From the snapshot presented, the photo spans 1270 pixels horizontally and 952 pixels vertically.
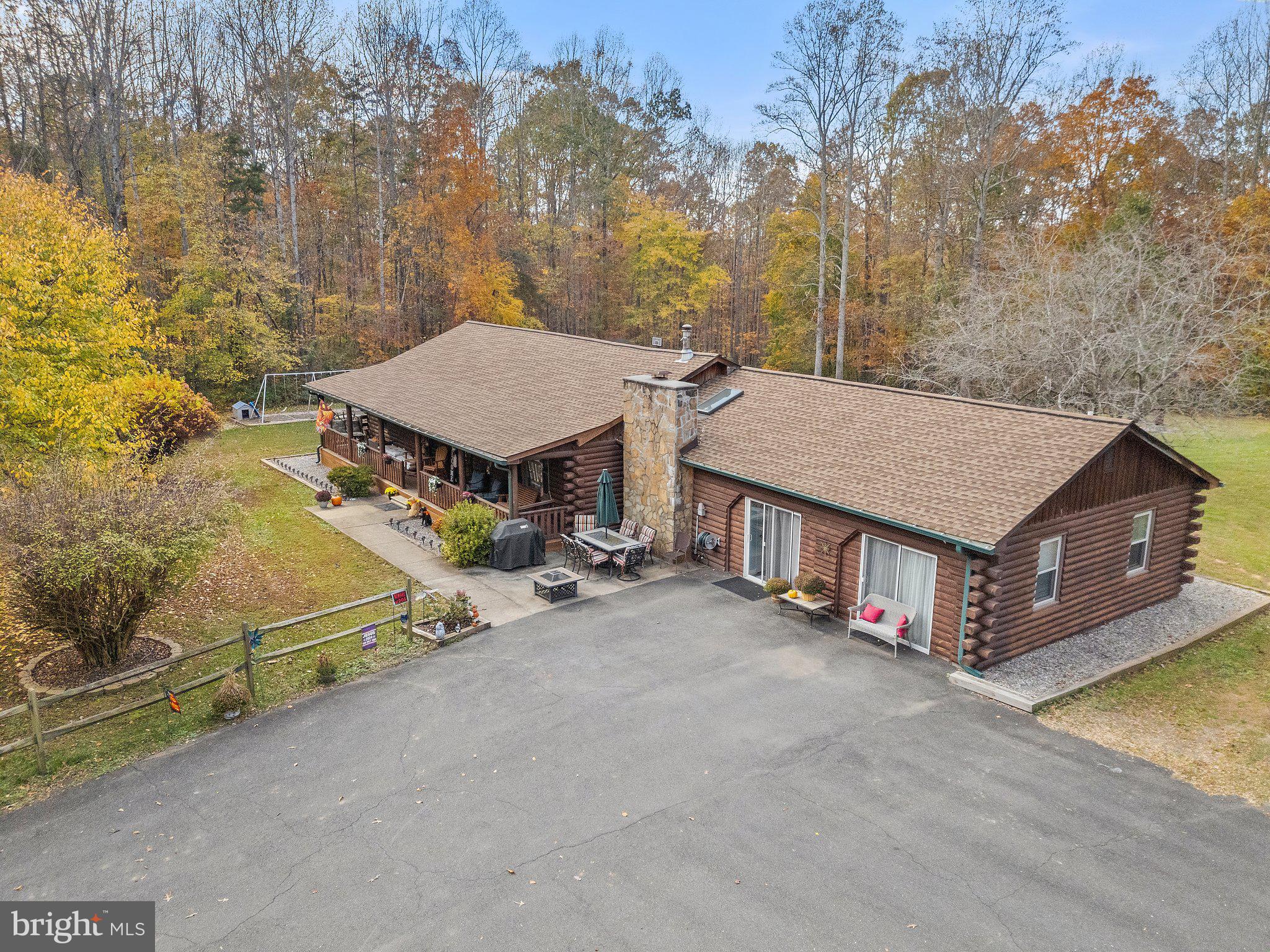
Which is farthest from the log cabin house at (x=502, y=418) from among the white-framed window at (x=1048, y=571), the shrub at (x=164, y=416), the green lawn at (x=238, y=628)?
the white-framed window at (x=1048, y=571)

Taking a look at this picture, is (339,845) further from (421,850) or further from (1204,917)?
(1204,917)

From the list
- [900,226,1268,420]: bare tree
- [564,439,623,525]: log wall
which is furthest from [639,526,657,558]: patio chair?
[900,226,1268,420]: bare tree

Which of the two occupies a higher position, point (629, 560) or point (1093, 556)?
point (1093, 556)

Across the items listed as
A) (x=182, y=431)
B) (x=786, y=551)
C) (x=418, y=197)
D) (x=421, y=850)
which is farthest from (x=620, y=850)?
(x=418, y=197)

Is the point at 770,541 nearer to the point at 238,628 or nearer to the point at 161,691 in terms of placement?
the point at 238,628

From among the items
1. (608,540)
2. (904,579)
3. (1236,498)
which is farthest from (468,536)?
(1236,498)

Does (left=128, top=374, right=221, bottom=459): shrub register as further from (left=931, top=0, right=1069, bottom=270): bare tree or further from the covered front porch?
(left=931, top=0, right=1069, bottom=270): bare tree
